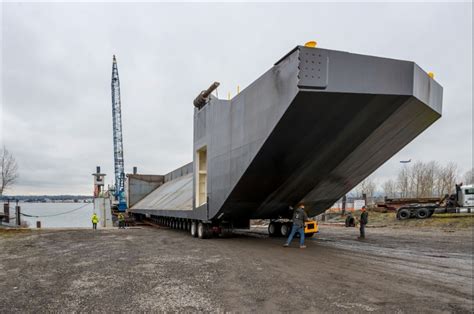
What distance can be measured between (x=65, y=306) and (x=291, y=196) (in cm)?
780

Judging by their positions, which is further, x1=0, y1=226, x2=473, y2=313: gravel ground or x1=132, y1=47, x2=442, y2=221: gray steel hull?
x1=132, y1=47, x2=442, y2=221: gray steel hull

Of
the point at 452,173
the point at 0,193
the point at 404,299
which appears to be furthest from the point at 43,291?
the point at 452,173

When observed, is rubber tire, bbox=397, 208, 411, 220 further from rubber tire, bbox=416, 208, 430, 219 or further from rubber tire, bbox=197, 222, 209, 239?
rubber tire, bbox=197, 222, 209, 239

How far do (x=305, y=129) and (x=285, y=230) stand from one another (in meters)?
6.60

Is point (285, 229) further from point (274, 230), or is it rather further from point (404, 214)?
point (404, 214)

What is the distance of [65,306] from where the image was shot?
14.3 ft

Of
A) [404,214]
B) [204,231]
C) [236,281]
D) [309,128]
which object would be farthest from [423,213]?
[236,281]

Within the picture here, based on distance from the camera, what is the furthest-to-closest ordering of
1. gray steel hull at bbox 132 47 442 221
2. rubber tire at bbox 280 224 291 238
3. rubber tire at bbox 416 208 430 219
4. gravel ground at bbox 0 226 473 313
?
rubber tire at bbox 416 208 430 219
rubber tire at bbox 280 224 291 238
gray steel hull at bbox 132 47 442 221
gravel ground at bbox 0 226 473 313

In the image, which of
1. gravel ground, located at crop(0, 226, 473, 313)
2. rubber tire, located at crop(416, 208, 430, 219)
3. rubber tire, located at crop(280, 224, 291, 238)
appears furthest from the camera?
rubber tire, located at crop(416, 208, 430, 219)

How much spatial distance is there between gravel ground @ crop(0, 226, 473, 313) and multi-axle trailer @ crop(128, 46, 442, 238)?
7.45 ft

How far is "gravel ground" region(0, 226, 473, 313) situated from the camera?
4.44 m

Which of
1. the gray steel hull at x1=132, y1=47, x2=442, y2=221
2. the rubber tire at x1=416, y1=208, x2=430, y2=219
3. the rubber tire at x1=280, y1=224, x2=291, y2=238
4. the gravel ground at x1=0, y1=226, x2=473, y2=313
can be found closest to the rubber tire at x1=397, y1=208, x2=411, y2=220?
the rubber tire at x1=416, y1=208, x2=430, y2=219

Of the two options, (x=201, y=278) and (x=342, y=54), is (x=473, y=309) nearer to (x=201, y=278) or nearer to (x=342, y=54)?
(x=201, y=278)

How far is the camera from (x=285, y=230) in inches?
518
